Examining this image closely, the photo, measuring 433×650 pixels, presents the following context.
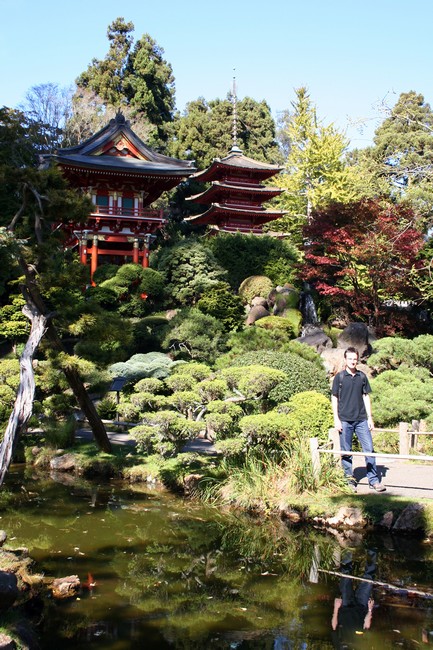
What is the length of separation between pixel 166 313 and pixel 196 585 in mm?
14834

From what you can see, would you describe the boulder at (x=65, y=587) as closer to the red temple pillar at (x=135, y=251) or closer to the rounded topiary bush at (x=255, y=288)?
the rounded topiary bush at (x=255, y=288)

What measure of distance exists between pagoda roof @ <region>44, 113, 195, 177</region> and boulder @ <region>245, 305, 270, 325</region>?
5993mm

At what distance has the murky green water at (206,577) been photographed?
4.60 metres

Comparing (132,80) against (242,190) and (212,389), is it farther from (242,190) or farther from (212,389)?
(212,389)

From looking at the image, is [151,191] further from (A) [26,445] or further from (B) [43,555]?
(B) [43,555]

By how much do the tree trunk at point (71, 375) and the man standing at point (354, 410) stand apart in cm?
374

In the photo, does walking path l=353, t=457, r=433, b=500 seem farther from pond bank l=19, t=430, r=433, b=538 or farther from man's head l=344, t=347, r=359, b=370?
man's head l=344, t=347, r=359, b=370

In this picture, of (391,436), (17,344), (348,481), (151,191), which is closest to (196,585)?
(348,481)

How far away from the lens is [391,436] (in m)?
10.3

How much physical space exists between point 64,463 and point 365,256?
33.6 feet

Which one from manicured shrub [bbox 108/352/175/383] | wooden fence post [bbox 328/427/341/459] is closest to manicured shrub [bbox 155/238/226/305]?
manicured shrub [bbox 108/352/175/383]

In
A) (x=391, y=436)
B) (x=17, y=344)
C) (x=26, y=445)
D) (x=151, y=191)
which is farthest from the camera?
(x=151, y=191)

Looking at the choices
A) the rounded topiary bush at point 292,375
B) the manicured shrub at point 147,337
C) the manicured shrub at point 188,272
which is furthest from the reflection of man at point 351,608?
the manicured shrub at point 188,272

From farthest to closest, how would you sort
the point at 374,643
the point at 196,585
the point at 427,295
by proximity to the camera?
the point at 427,295
the point at 196,585
the point at 374,643
